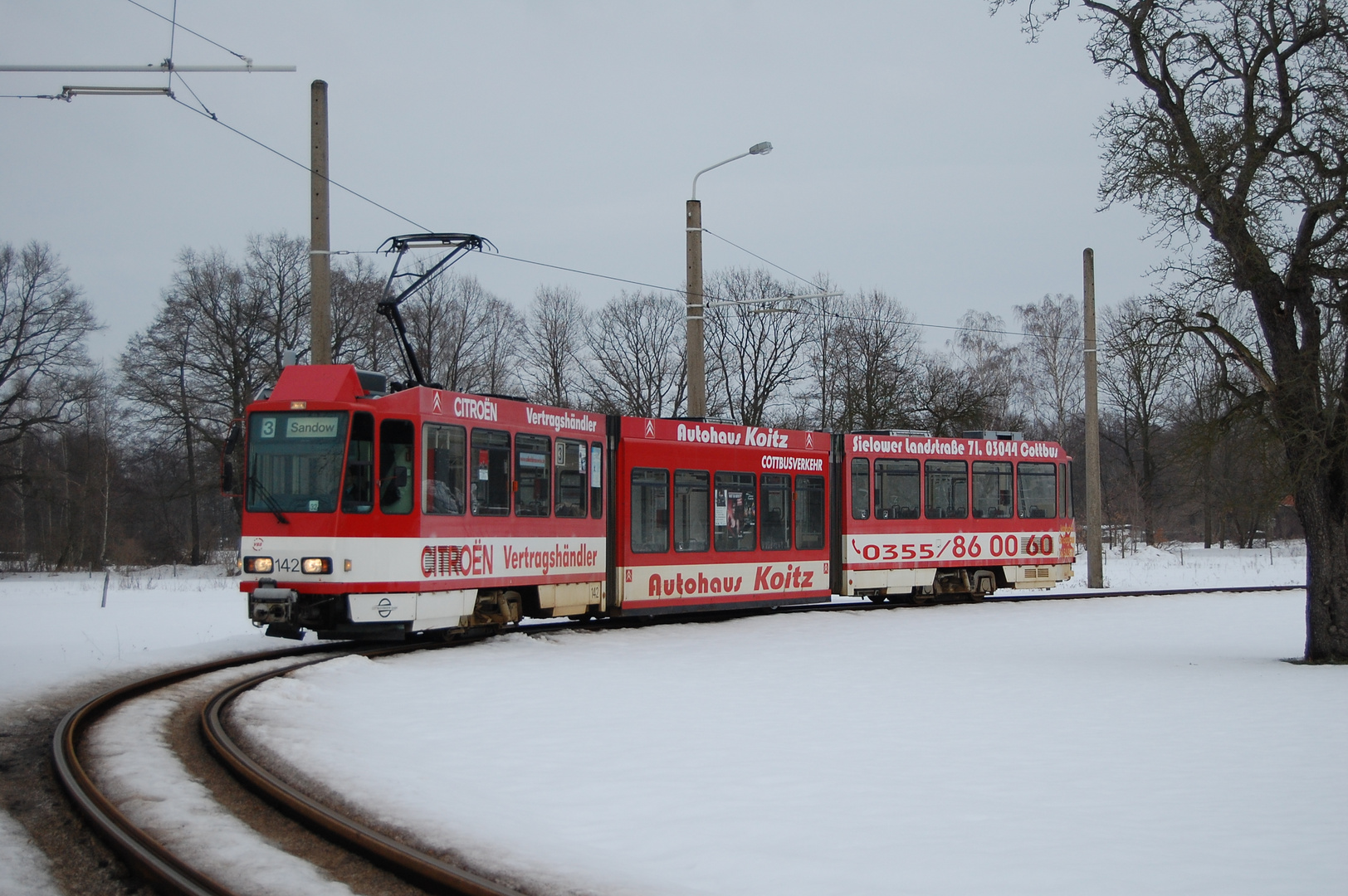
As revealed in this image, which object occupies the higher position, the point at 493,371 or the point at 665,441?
the point at 493,371

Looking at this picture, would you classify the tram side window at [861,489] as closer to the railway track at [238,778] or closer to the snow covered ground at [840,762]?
the snow covered ground at [840,762]

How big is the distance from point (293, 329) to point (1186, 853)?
38.8 m

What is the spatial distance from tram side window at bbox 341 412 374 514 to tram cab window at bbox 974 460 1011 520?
12941mm

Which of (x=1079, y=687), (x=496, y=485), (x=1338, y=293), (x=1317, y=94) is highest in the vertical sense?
(x=1317, y=94)

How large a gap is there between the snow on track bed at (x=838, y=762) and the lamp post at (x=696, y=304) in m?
6.20

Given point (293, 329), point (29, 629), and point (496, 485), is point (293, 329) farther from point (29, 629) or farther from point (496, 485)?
point (496, 485)

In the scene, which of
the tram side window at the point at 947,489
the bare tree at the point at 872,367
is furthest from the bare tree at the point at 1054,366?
the tram side window at the point at 947,489

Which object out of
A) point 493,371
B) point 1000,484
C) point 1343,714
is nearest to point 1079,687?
point 1343,714

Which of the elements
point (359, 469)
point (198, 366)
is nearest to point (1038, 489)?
point (359, 469)

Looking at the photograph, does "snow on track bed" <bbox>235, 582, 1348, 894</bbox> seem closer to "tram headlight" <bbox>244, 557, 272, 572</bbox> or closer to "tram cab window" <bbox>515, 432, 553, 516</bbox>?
"tram headlight" <bbox>244, 557, 272, 572</bbox>

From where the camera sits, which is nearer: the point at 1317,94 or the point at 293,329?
the point at 1317,94

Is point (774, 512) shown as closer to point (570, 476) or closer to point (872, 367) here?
point (570, 476)

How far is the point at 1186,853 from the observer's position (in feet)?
19.3

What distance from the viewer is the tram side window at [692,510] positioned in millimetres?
17766
